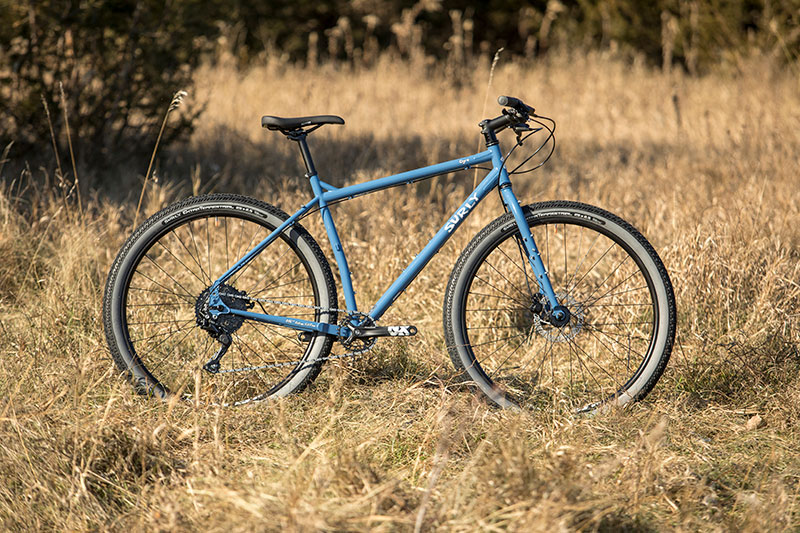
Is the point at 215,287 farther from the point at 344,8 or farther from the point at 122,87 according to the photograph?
the point at 344,8

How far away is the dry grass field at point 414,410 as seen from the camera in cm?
239

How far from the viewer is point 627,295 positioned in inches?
160

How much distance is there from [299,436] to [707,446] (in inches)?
63.3

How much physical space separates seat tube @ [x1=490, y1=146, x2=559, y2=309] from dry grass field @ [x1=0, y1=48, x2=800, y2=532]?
20.3 inches

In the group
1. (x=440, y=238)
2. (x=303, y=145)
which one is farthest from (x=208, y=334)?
(x=440, y=238)

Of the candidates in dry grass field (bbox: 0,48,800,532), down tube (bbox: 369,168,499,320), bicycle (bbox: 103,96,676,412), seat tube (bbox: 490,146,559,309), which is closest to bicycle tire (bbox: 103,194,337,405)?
bicycle (bbox: 103,96,676,412)

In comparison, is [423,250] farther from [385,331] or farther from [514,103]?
[514,103]

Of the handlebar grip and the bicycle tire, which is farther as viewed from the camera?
the bicycle tire

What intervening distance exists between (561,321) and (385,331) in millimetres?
721

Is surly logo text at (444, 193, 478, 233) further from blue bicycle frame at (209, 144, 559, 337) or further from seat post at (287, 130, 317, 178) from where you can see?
seat post at (287, 130, 317, 178)

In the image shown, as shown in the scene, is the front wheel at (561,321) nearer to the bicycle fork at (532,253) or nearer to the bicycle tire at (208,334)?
the bicycle fork at (532,253)

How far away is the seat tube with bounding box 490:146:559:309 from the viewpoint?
304cm

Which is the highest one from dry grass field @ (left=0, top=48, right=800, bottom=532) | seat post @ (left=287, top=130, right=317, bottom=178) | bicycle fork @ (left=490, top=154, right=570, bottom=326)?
seat post @ (left=287, top=130, right=317, bottom=178)

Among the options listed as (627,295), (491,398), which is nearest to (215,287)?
(491,398)
